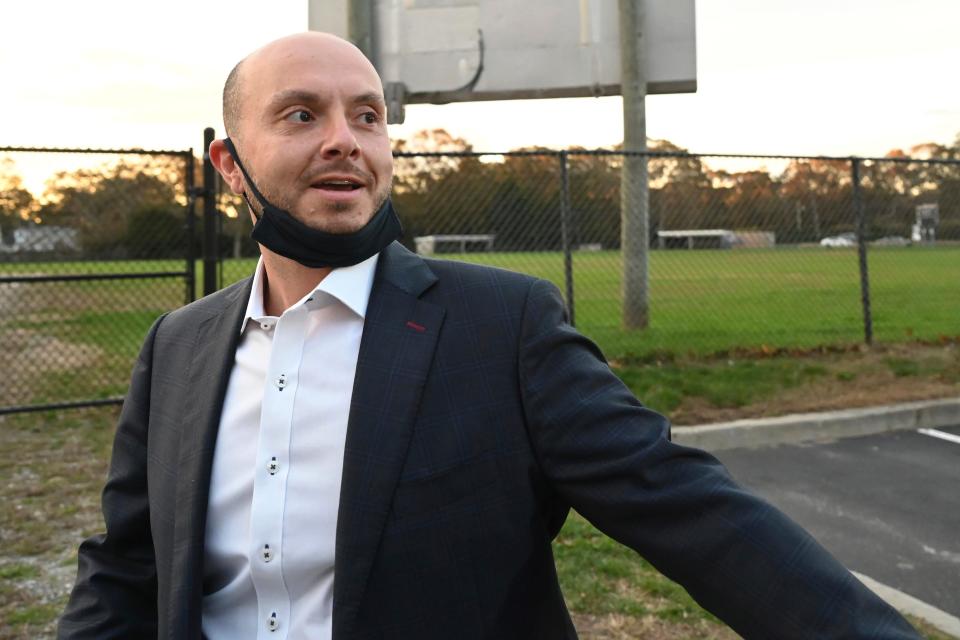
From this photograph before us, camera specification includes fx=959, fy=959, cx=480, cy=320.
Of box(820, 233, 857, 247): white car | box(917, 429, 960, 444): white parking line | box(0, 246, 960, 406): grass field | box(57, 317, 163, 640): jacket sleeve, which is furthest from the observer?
box(820, 233, 857, 247): white car

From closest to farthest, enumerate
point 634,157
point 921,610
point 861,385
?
point 921,610 → point 861,385 → point 634,157

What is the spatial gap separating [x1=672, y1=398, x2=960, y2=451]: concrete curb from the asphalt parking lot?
137 millimetres

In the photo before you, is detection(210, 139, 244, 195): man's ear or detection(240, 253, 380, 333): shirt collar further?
detection(210, 139, 244, 195): man's ear

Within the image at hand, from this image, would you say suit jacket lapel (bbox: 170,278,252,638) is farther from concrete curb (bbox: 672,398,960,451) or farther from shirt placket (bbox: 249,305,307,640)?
concrete curb (bbox: 672,398,960,451)

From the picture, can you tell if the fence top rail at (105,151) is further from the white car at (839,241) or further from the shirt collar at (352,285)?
the white car at (839,241)

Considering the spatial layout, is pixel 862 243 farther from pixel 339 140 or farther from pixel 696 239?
pixel 339 140

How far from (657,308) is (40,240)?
6.87 meters

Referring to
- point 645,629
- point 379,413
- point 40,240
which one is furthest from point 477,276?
point 40,240

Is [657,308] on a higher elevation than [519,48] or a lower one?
lower

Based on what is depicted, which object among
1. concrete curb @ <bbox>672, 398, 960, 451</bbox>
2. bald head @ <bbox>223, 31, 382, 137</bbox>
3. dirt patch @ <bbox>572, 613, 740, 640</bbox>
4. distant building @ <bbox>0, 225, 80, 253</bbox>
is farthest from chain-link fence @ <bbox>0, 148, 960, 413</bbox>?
bald head @ <bbox>223, 31, 382, 137</bbox>

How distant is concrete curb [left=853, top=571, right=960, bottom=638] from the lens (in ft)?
12.0

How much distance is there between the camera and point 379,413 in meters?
1.60

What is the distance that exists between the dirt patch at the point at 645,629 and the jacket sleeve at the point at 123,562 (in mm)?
2069

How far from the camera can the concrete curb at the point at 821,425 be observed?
677 cm
